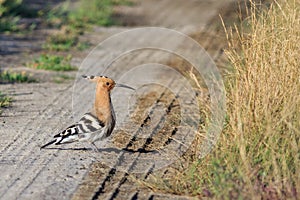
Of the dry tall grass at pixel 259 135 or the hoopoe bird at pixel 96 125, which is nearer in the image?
the dry tall grass at pixel 259 135

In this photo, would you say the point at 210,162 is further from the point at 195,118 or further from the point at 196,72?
the point at 196,72

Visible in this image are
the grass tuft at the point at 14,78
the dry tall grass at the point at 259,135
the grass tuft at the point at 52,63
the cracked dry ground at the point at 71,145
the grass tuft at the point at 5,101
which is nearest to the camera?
the dry tall grass at the point at 259,135

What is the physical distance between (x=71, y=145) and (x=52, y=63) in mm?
3831

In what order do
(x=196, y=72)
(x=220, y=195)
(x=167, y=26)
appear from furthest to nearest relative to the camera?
(x=167, y=26) → (x=196, y=72) → (x=220, y=195)

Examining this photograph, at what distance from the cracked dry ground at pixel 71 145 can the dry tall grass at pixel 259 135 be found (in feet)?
1.16

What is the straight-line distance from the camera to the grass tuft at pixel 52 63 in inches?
452

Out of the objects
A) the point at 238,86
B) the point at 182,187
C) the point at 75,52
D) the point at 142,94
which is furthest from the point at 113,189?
the point at 75,52

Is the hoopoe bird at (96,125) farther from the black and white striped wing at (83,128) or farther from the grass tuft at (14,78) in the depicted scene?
the grass tuft at (14,78)

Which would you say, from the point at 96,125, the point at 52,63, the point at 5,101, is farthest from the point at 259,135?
the point at 52,63

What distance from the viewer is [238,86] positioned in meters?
7.45

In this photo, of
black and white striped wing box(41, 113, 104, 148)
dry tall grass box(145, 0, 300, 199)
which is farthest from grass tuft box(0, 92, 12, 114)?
dry tall grass box(145, 0, 300, 199)

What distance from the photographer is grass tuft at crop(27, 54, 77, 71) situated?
37.7ft

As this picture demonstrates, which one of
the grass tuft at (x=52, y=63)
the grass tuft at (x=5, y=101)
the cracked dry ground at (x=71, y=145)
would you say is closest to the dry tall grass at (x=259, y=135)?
the cracked dry ground at (x=71, y=145)

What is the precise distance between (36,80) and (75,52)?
6.87 ft
